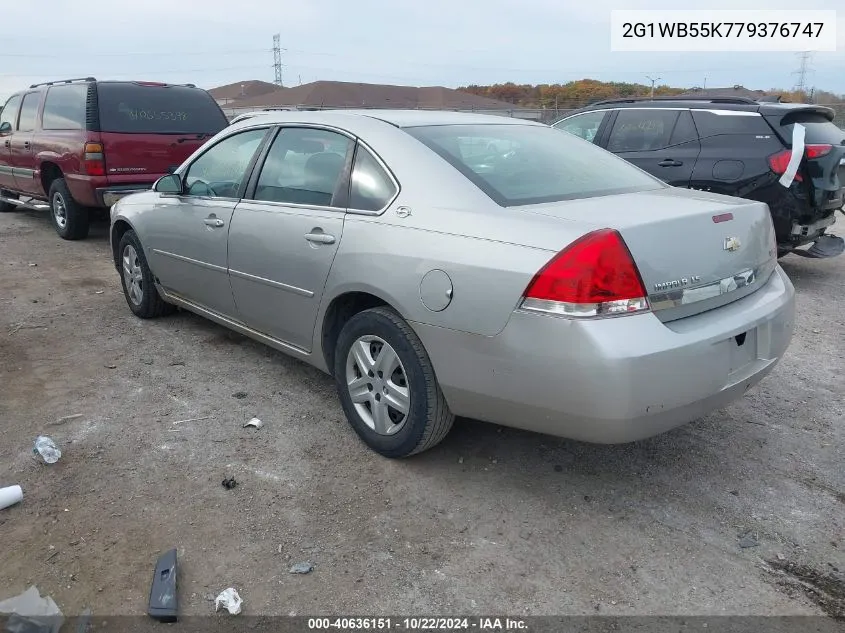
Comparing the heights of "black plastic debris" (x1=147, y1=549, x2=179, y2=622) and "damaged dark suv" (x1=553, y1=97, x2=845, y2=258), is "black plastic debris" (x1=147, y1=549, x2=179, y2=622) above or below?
below

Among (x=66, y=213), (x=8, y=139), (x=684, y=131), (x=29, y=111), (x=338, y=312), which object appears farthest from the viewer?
(x=8, y=139)

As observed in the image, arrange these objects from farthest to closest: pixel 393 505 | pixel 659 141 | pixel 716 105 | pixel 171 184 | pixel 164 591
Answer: pixel 659 141, pixel 716 105, pixel 171 184, pixel 393 505, pixel 164 591

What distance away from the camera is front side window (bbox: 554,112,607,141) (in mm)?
7916

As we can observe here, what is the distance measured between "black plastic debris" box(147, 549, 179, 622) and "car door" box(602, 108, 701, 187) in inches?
235

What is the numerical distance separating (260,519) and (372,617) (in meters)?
0.75

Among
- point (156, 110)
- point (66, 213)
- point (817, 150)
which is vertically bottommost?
point (66, 213)

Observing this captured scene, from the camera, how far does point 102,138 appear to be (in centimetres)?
775

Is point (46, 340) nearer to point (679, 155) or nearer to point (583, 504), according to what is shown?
point (583, 504)

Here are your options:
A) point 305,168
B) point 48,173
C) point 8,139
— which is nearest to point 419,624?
point 305,168

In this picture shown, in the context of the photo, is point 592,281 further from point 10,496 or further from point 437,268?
point 10,496

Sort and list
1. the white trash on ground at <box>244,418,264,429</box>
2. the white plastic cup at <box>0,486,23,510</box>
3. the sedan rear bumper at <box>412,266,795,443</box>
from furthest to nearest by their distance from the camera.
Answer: the white trash on ground at <box>244,418,264,429</box>
the white plastic cup at <box>0,486,23,510</box>
the sedan rear bumper at <box>412,266,795,443</box>

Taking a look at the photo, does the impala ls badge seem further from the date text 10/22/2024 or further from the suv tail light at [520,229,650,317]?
the date text 10/22/2024

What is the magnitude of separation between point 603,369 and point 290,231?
188 cm

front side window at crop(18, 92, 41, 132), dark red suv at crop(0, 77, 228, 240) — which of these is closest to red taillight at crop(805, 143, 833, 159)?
dark red suv at crop(0, 77, 228, 240)
